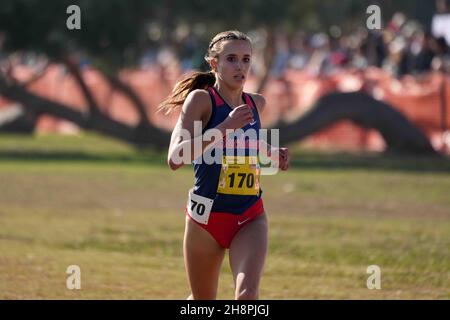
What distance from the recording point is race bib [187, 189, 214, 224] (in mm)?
8164

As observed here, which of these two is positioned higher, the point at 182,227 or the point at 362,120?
the point at 362,120

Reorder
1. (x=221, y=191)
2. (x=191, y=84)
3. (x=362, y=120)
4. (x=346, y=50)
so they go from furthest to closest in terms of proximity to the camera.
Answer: (x=346, y=50) < (x=362, y=120) < (x=191, y=84) < (x=221, y=191)

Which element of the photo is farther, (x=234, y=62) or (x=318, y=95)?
(x=318, y=95)

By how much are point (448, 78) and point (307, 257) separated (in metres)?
16.3

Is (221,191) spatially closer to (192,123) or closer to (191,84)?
(192,123)

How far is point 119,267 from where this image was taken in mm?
12680

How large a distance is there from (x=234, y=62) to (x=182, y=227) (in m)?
8.73

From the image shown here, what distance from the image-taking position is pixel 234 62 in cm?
826

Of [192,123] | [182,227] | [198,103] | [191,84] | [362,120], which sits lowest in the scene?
[182,227]

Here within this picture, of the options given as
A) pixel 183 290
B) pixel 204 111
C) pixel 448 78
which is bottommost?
pixel 183 290

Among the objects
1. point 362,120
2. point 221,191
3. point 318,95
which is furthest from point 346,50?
point 221,191

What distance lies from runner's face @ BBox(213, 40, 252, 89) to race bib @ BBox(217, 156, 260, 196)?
51cm
